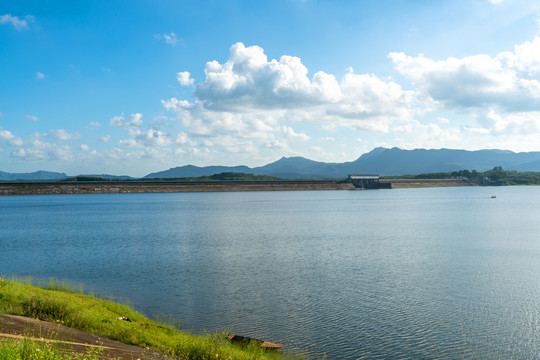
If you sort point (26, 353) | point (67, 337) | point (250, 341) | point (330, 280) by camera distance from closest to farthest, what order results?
point (26, 353), point (67, 337), point (250, 341), point (330, 280)

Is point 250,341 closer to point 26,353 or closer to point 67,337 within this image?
point 67,337

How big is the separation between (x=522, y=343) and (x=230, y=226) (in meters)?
55.8

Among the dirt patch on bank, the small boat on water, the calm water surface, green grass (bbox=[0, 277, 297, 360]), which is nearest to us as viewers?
the dirt patch on bank

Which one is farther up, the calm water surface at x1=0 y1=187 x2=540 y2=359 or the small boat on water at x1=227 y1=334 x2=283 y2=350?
the small boat on water at x1=227 y1=334 x2=283 y2=350

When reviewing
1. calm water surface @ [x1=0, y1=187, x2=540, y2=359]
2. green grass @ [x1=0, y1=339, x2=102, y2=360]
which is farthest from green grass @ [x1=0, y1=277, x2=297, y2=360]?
green grass @ [x1=0, y1=339, x2=102, y2=360]

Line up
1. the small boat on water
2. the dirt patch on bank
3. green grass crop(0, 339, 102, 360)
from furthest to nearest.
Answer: the small boat on water < the dirt patch on bank < green grass crop(0, 339, 102, 360)

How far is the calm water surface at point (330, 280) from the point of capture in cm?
2133

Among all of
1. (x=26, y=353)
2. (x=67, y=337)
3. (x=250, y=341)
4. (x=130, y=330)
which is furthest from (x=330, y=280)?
(x=26, y=353)

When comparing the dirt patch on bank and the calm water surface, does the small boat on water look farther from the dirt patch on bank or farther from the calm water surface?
the dirt patch on bank

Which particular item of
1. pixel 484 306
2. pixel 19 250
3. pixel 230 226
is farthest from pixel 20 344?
pixel 230 226

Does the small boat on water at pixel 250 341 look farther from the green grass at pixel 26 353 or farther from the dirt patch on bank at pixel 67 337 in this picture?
the green grass at pixel 26 353

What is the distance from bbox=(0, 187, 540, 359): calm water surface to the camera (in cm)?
2133

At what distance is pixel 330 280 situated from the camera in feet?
107

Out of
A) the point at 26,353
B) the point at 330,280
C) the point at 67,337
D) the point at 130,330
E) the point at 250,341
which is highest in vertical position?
the point at 26,353
